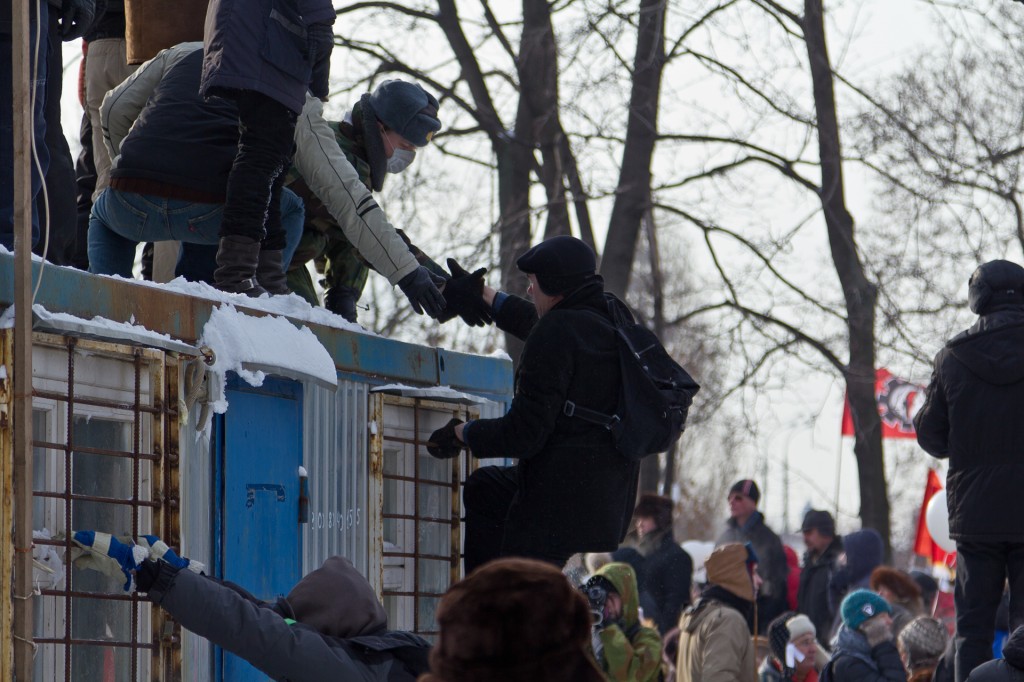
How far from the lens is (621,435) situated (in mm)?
4723

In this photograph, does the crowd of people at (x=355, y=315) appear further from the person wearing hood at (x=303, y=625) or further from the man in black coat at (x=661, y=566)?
the man in black coat at (x=661, y=566)

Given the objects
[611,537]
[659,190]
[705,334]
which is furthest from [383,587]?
[705,334]

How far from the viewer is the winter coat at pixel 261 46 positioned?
4.94m

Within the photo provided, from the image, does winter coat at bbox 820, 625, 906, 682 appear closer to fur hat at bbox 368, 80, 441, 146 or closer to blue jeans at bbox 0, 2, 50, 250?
fur hat at bbox 368, 80, 441, 146

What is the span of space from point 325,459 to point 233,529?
0.63 meters

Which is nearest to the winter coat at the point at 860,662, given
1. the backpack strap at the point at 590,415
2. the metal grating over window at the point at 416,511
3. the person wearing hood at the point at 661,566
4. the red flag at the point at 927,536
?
the metal grating over window at the point at 416,511

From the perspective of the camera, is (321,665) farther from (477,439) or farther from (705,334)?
(705,334)

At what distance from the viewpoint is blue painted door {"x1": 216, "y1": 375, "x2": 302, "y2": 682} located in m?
4.48

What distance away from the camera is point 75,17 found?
4.71 m

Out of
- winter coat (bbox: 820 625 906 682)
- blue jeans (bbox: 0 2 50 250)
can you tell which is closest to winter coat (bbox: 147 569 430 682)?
Answer: blue jeans (bbox: 0 2 50 250)

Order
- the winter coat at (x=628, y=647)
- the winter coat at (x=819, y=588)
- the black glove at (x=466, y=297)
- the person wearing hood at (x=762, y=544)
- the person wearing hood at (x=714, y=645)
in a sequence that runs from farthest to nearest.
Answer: the person wearing hood at (x=762, y=544), the winter coat at (x=819, y=588), the person wearing hood at (x=714, y=645), the winter coat at (x=628, y=647), the black glove at (x=466, y=297)

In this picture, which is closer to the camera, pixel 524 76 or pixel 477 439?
pixel 477 439

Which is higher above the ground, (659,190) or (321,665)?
(659,190)

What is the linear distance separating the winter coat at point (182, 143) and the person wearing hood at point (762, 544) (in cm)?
499
